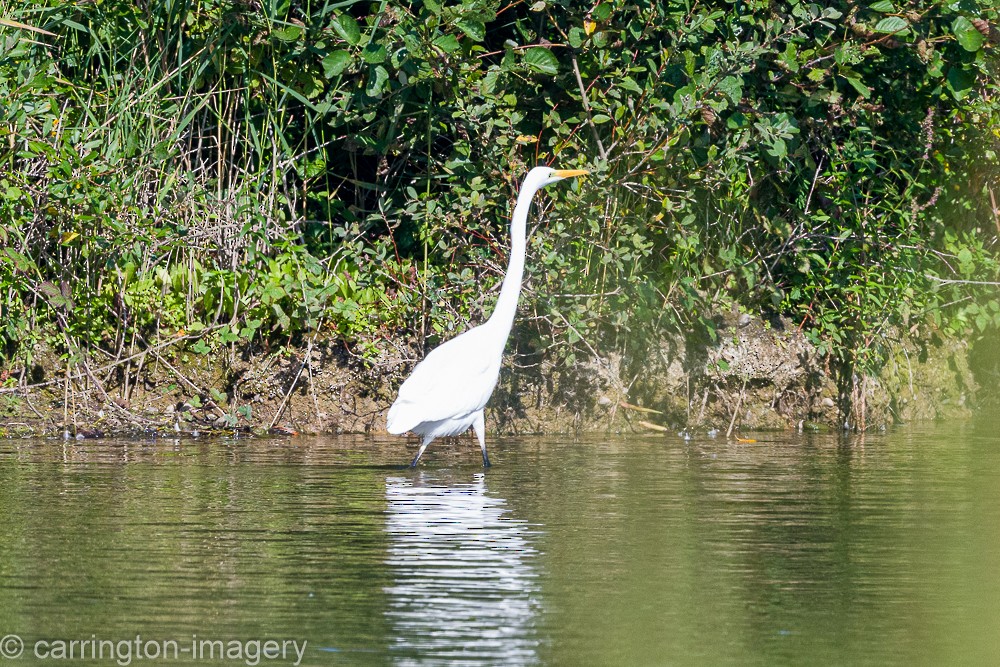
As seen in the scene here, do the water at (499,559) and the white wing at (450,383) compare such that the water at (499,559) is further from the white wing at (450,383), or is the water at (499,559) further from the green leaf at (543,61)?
the green leaf at (543,61)

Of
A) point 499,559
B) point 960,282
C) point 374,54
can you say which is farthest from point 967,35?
point 499,559

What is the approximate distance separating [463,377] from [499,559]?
125 inches

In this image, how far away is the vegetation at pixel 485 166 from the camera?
9.68 m

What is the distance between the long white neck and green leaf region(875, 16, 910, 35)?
256 centimetres

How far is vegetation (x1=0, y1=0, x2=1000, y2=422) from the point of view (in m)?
9.68

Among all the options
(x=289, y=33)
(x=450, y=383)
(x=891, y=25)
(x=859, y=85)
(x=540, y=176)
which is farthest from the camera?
(x=859, y=85)

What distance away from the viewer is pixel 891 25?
30.8 ft

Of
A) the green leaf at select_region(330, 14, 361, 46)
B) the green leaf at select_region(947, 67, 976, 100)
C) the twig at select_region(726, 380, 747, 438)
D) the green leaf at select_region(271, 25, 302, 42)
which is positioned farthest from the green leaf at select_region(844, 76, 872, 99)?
the green leaf at select_region(271, 25, 302, 42)

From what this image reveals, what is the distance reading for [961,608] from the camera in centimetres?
477

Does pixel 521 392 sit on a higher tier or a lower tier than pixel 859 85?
lower

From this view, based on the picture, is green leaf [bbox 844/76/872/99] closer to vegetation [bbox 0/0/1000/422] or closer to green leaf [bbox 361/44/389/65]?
vegetation [bbox 0/0/1000/422]

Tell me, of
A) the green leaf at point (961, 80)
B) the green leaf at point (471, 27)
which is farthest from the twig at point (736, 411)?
the green leaf at point (471, 27)

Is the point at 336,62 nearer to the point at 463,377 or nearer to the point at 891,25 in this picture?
the point at 463,377

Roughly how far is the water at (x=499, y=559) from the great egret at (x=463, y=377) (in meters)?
0.31
